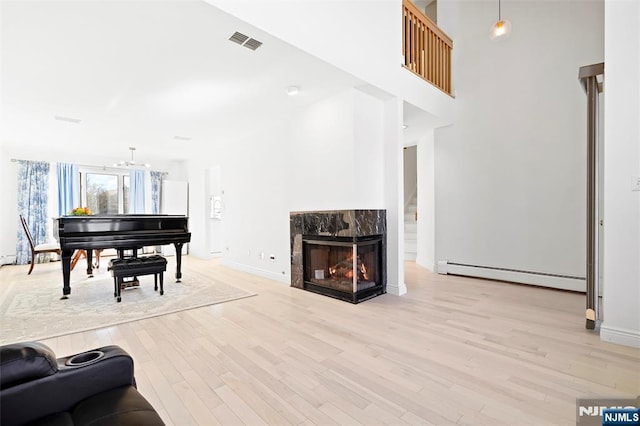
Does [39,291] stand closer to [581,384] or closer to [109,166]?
[109,166]

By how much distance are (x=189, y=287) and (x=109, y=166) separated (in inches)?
206

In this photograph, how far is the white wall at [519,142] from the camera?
404 centimetres

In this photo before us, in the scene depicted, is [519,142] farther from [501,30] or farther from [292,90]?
[292,90]

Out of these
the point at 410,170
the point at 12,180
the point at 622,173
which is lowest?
the point at 622,173

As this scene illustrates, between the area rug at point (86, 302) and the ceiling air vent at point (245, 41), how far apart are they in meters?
2.81

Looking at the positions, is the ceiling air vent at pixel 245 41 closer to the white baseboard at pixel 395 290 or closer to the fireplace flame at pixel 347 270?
the fireplace flame at pixel 347 270

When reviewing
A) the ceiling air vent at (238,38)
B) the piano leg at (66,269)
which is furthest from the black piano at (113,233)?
the ceiling air vent at (238,38)

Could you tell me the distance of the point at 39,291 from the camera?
165 inches

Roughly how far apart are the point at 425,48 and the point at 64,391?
5416mm

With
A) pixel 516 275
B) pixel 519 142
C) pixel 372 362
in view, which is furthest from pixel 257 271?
pixel 519 142

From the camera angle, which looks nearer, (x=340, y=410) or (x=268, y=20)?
(x=340, y=410)

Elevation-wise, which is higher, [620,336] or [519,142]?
[519,142]

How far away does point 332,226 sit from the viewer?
3801mm

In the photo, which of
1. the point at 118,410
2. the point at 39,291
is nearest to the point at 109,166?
the point at 39,291
